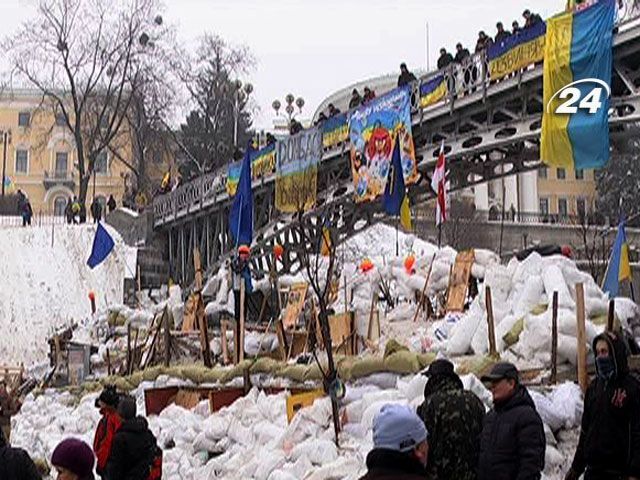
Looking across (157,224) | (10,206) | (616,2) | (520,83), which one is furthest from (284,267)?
(10,206)

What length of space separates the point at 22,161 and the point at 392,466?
7872cm

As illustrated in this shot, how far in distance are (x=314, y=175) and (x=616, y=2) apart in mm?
11626

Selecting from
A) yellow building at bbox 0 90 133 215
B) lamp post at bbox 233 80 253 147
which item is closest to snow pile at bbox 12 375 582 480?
lamp post at bbox 233 80 253 147

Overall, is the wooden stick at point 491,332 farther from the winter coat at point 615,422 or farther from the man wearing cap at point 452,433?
the man wearing cap at point 452,433

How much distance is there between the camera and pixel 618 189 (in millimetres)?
54250

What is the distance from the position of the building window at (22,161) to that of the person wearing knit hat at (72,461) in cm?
7653

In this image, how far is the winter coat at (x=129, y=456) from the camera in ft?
23.4

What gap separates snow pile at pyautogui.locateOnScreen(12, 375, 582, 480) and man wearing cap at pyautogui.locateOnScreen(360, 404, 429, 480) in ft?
13.5

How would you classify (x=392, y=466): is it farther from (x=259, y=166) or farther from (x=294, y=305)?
(x=259, y=166)

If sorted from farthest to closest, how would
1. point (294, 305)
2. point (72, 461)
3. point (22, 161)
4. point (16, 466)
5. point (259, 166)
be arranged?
point (22, 161)
point (259, 166)
point (294, 305)
point (16, 466)
point (72, 461)

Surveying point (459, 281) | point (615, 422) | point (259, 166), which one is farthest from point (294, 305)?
point (615, 422)

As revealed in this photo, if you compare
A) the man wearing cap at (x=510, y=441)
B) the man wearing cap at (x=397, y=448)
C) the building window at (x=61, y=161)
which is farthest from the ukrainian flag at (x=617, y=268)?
the building window at (x=61, y=161)

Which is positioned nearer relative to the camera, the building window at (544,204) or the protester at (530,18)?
the protester at (530,18)

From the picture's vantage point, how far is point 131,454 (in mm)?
7160
